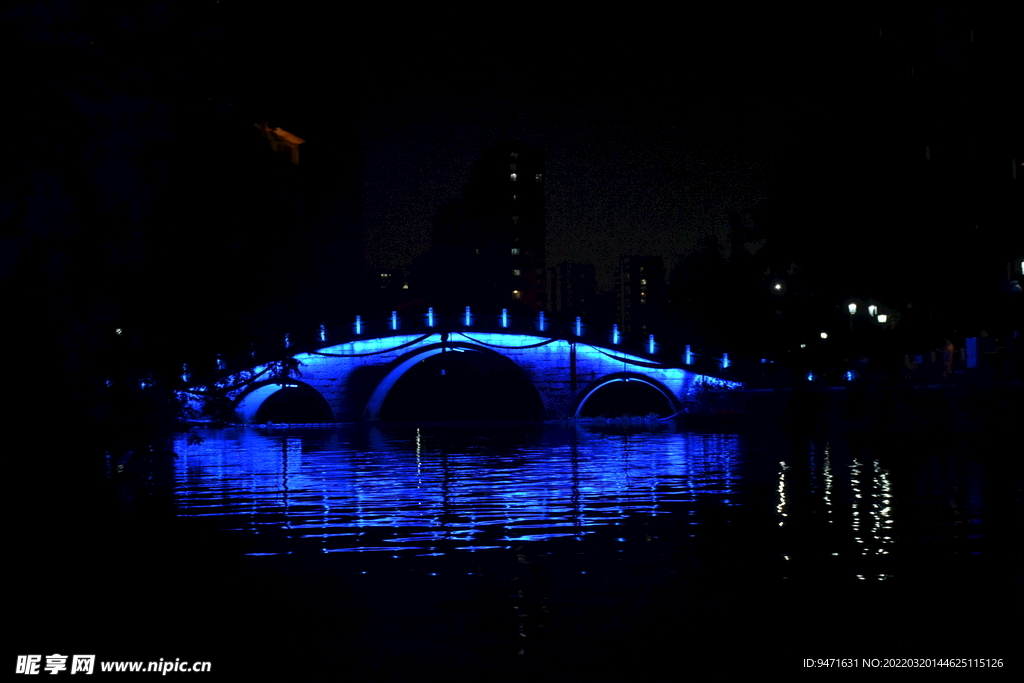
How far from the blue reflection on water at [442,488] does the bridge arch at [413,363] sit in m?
23.6

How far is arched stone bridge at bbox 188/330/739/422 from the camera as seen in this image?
52844 mm

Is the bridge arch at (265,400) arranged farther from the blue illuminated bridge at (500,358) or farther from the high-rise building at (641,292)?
the high-rise building at (641,292)

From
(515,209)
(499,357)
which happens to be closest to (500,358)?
(499,357)

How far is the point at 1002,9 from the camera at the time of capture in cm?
3491

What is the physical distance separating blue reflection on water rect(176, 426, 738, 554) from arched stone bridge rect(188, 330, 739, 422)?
20.9 metres

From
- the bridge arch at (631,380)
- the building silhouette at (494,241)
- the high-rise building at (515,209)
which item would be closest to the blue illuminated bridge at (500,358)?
the bridge arch at (631,380)

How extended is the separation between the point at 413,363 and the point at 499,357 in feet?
19.4

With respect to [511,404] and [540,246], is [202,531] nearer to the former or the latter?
[511,404]

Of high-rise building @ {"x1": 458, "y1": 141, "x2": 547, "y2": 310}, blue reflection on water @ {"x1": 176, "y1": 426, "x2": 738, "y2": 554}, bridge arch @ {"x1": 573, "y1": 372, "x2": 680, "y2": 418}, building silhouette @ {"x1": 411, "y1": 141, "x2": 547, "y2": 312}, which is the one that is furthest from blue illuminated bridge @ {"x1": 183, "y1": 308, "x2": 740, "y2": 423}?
high-rise building @ {"x1": 458, "y1": 141, "x2": 547, "y2": 310}

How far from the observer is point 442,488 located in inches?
681

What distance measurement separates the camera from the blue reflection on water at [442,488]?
11859 millimetres

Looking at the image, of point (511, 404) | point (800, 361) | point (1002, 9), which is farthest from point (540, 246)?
point (1002, 9)

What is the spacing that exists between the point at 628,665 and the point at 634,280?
15855 centimetres

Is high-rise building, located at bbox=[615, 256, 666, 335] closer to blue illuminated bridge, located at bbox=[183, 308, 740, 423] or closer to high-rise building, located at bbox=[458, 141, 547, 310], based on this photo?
high-rise building, located at bbox=[458, 141, 547, 310]
